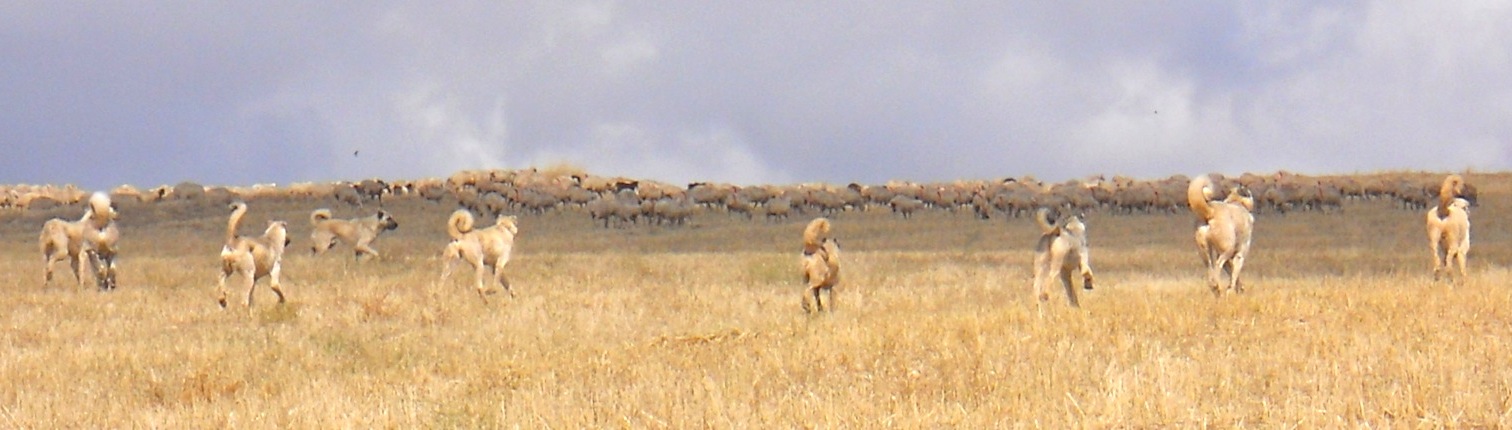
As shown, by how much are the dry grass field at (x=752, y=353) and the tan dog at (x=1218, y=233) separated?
42 centimetres

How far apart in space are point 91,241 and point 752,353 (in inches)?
499

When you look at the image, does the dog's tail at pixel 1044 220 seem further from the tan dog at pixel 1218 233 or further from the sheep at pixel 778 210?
the sheep at pixel 778 210

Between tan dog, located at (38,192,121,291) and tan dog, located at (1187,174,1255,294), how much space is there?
13.3 meters

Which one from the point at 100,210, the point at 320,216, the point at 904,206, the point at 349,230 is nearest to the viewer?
the point at 100,210

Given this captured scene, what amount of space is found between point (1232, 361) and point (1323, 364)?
1.73 feet

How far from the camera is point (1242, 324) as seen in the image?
10664 mm

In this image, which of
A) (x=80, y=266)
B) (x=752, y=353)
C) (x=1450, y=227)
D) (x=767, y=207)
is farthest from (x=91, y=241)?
(x=767, y=207)

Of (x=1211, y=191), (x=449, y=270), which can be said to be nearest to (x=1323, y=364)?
(x=1211, y=191)

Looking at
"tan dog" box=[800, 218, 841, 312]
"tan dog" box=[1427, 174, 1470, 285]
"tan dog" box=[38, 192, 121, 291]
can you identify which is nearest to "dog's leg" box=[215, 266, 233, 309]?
"tan dog" box=[38, 192, 121, 291]

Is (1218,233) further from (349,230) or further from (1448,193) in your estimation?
(349,230)

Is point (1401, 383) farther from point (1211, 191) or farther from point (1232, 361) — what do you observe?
point (1211, 191)

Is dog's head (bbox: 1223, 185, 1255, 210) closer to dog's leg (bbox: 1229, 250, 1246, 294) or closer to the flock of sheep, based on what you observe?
the flock of sheep

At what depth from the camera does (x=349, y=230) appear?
27062mm

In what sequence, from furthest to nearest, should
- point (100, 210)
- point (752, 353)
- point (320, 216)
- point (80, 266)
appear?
point (320, 216), point (80, 266), point (100, 210), point (752, 353)
